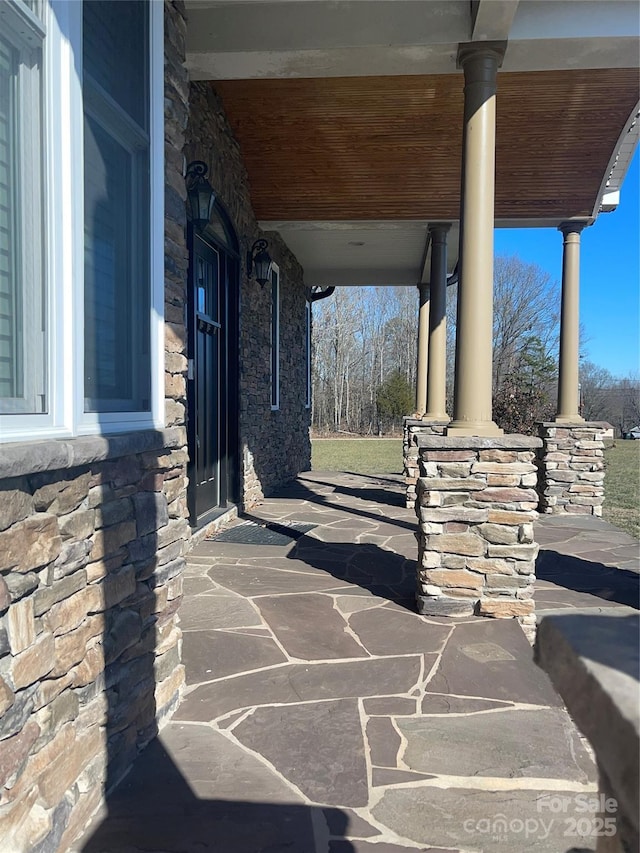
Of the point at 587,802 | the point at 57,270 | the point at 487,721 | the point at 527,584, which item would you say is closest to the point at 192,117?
the point at 57,270

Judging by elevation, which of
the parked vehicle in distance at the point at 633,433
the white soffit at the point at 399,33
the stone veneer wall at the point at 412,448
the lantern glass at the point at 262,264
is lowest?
the parked vehicle in distance at the point at 633,433

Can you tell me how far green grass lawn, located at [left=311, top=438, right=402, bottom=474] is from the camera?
11.9 meters

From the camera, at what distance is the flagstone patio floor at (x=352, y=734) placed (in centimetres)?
184

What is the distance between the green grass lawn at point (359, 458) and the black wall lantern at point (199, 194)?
23.5 feet

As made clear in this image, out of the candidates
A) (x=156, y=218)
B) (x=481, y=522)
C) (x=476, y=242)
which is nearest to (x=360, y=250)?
(x=476, y=242)

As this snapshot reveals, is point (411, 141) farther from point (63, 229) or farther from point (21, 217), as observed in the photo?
point (21, 217)

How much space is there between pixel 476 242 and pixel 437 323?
Result: 367 cm

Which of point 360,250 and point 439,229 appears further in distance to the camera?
point 360,250

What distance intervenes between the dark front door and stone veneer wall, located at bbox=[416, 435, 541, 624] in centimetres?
234

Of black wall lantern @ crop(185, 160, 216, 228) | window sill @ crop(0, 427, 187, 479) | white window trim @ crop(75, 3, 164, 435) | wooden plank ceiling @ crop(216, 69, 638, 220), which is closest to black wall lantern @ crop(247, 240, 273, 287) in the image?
wooden plank ceiling @ crop(216, 69, 638, 220)

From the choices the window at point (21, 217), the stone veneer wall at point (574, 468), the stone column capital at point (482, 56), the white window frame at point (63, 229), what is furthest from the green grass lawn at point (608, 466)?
the window at point (21, 217)

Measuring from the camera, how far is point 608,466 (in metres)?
13.0

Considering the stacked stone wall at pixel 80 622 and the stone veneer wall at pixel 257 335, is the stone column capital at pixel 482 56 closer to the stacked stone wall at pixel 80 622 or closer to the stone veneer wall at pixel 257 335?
the stone veneer wall at pixel 257 335

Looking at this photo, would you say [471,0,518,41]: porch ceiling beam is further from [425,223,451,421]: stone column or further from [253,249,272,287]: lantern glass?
[253,249,272,287]: lantern glass
